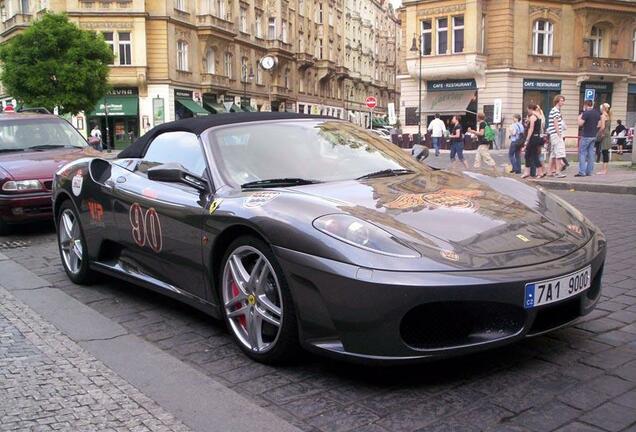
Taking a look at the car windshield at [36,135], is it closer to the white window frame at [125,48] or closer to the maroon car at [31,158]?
the maroon car at [31,158]

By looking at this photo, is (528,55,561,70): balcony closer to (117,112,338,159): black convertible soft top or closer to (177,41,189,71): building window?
(177,41,189,71): building window

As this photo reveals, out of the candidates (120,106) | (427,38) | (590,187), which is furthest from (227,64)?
(590,187)

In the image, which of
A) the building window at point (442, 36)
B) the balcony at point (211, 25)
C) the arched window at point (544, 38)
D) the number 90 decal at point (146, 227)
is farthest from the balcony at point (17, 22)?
Answer: the number 90 decal at point (146, 227)

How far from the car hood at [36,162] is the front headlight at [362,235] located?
5.99 meters

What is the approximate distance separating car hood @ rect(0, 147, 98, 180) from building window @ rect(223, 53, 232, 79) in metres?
41.8

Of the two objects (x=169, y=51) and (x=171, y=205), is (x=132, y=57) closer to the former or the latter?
(x=169, y=51)

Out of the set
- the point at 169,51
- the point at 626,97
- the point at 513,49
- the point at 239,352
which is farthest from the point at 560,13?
the point at 239,352

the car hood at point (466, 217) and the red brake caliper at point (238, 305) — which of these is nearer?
the car hood at point (466, 217)

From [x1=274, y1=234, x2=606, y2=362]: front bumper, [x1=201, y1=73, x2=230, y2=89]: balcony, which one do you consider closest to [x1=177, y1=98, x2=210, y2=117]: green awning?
[x1=201, y1=73, x2=230, y2=89]: balcony

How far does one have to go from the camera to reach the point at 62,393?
314 centimetres

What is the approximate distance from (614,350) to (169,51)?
140ft

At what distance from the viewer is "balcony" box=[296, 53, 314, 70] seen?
61719 mm

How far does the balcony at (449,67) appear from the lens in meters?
39.4

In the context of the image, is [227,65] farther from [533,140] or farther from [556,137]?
[533,140]
